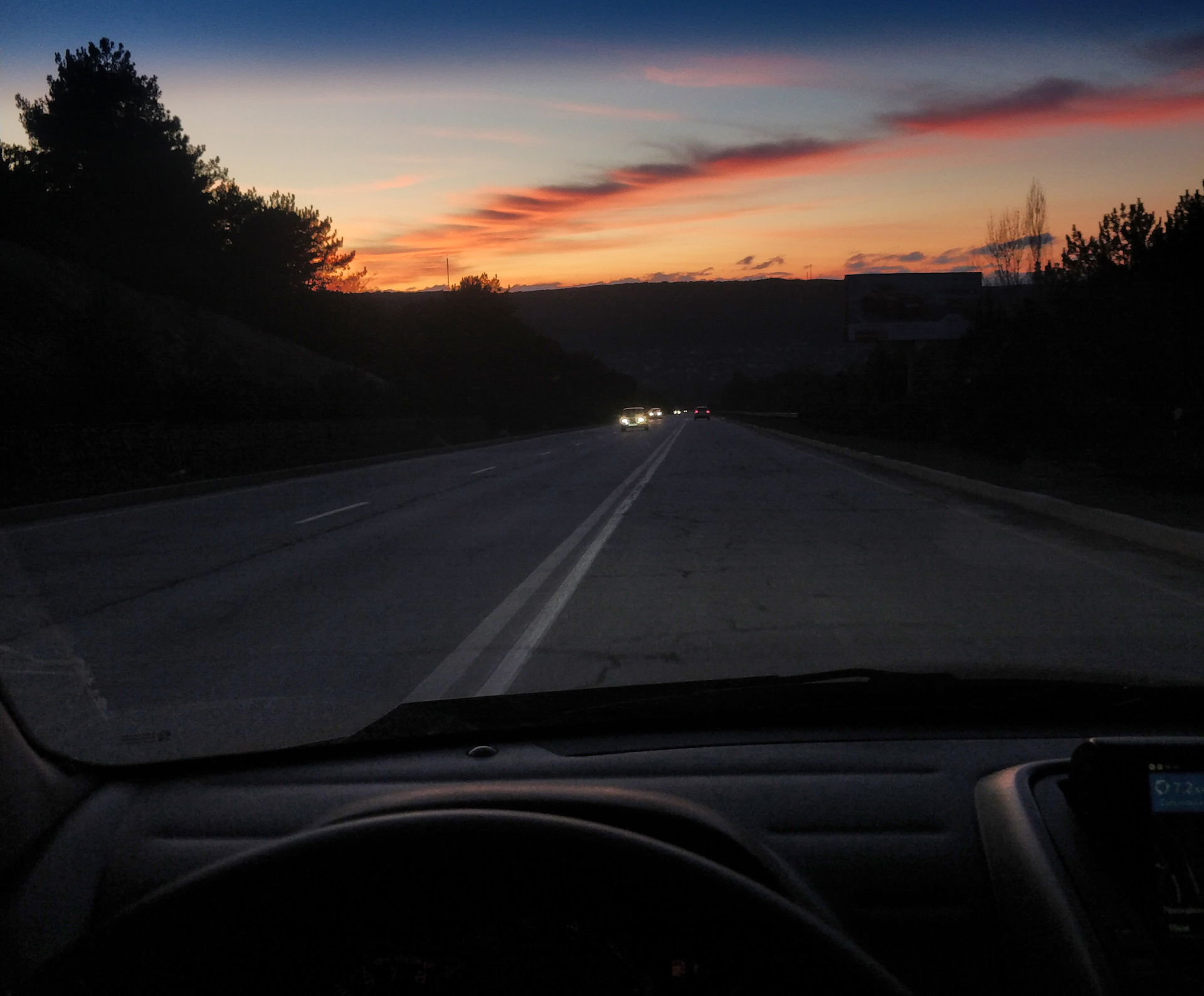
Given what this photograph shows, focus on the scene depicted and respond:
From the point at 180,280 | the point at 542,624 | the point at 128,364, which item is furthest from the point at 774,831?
the point at 180,280

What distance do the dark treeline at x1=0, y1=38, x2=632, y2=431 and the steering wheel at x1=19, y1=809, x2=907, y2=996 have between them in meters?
27.0

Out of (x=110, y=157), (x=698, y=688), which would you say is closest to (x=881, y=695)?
(x=698, y=688)

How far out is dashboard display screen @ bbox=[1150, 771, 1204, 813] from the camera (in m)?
2.29

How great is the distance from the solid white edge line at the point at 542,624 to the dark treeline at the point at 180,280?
60.5 ft

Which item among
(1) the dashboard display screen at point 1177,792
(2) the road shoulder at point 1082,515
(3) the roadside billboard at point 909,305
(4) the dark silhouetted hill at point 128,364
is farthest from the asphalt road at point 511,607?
(3) the roadside billboard at point 909,305

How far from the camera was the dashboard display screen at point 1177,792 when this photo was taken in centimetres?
229

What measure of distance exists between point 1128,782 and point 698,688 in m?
1.54

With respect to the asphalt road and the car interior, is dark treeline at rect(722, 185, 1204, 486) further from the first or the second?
the car interior

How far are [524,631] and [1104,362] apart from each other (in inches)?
916

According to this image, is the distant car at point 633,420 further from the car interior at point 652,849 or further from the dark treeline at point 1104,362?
the car interior at point 652,849

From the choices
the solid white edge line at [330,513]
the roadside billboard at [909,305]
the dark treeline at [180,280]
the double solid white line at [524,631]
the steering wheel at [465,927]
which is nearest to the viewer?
the steering wheel at [465,927]

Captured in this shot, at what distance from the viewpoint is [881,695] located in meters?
3.46

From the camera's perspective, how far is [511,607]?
8.94m

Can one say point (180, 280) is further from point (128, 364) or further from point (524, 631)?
point (524, 631)
